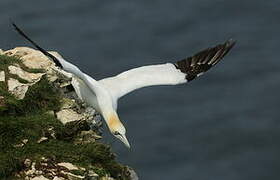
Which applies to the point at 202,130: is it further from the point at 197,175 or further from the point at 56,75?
the point at 56,75

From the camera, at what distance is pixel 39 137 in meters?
15.1

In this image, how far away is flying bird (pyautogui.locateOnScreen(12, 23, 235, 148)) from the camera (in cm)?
1692

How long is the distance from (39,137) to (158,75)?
12.7 feet

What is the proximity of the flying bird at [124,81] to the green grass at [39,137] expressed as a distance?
0.73 metres

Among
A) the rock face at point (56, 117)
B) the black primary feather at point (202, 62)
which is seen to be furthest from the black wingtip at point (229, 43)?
the rock face at point (56, 117)

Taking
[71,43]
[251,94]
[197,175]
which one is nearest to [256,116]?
[251,94]

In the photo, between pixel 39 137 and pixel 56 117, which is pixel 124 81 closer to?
pixel 56 117

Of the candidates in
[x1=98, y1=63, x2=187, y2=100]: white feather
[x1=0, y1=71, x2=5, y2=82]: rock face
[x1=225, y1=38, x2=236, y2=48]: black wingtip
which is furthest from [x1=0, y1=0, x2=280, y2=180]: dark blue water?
[x1=0, y1=71, x2=5, y2=82]: rock face

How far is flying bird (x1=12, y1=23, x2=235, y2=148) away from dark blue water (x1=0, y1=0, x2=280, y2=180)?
684 cm

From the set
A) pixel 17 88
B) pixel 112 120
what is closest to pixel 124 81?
pixel 112 120

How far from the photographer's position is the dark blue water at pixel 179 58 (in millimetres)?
26672

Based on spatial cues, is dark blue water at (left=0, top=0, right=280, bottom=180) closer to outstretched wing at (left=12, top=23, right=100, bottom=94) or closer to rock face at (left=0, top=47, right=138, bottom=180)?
rock face at (left=0, top=47, right=138, bottom=180)

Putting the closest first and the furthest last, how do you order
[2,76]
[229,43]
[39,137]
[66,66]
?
[39,137] → [66,66] → [2,76] → [229,43]

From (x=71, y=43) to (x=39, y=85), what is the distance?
1495 centimetres
